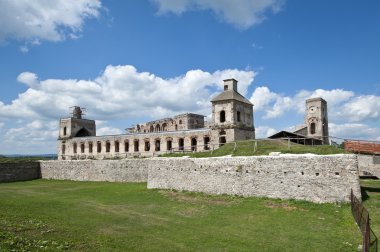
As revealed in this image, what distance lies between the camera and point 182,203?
19594 millimetres

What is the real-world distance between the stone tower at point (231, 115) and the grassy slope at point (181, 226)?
15.9 metres

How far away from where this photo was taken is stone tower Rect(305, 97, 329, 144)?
4184cm

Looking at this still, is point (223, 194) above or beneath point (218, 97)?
beneath

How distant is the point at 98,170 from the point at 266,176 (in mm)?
21348

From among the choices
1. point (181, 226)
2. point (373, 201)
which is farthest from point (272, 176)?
point (181, 226)

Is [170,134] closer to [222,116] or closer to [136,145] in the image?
[136,145]

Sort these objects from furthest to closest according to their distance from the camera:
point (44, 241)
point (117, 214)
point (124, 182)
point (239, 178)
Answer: point (124, 182)
point (239, 178)
point (117, 214)
point (44, 241)

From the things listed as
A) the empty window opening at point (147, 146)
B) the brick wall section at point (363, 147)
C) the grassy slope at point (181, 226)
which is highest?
the empty window opening at point (147, 146)

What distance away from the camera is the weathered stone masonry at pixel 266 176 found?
17.3m

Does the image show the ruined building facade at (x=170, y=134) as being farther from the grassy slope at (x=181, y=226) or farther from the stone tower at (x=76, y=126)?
the grassy slope at (x=181, y=226)

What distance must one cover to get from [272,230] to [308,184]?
6020 mm

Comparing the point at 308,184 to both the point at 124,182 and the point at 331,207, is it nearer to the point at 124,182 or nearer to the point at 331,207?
the point at 331,207

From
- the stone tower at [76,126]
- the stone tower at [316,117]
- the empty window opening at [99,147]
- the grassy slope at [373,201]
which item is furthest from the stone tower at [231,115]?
the stone tower at [76,126]

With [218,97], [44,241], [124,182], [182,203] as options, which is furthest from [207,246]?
[218,97]
